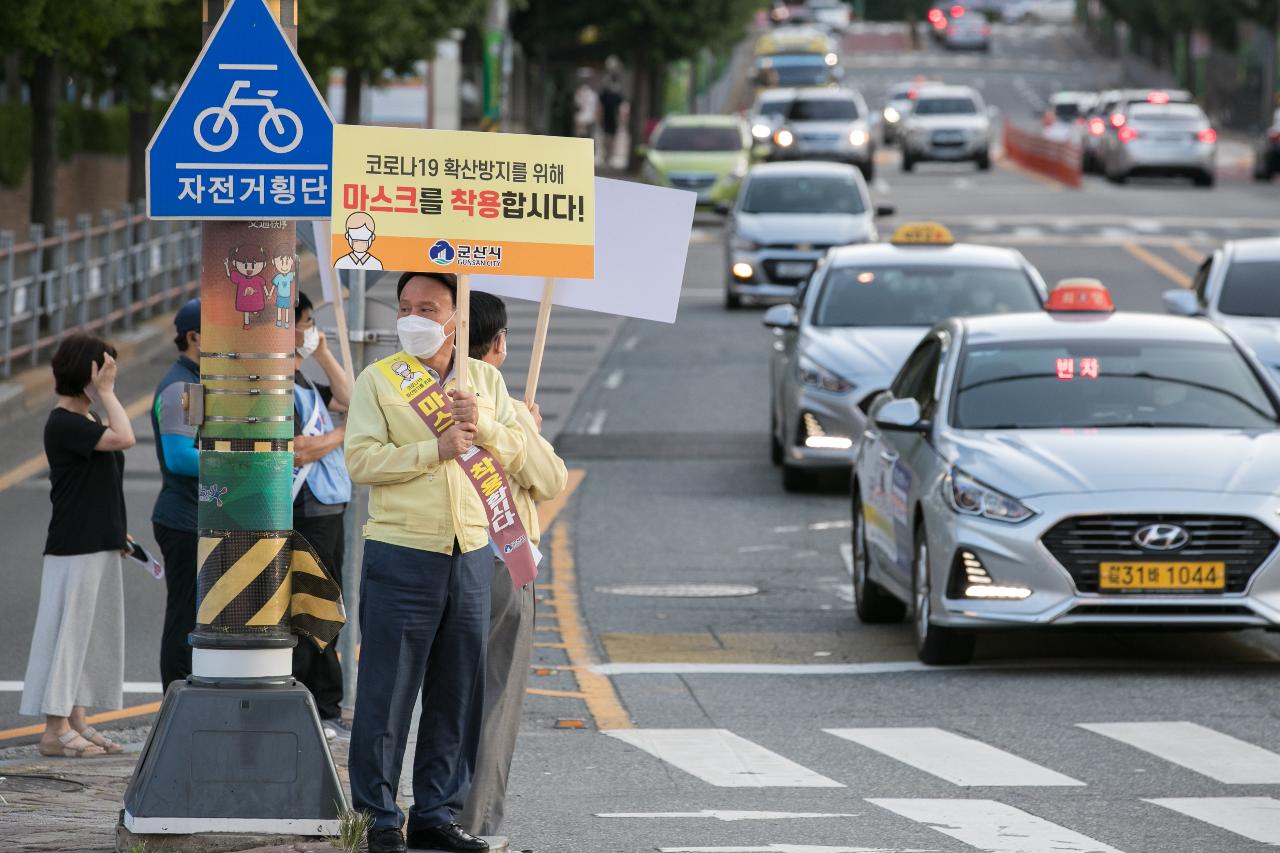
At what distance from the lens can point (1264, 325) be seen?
705 inches

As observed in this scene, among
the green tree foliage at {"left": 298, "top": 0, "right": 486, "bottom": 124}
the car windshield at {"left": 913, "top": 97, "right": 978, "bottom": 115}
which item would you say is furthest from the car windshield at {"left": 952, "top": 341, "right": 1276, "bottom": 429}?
the car windshield at {"left": 913, "top": 97, "right": 978, "bottom": 115}

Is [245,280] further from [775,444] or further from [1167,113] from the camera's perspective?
[1167,113]

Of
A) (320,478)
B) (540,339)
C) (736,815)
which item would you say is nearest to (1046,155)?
(320,478)

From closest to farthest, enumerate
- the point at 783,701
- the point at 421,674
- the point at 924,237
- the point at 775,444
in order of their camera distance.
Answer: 1. the point at 421,674
2. the point at 783,701
3. the point at 775,444
4. the point at 924,237

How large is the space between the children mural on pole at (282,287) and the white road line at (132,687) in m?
4.11

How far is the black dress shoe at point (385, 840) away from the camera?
7129 mm

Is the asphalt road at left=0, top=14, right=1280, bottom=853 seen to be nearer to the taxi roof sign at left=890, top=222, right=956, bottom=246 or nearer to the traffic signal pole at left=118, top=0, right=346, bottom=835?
the traffic signal pole at left=118, top=0, right=346, bottom=835

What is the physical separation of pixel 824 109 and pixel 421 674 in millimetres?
44445

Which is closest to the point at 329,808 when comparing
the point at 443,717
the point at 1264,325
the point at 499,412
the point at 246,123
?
the point at 443,717

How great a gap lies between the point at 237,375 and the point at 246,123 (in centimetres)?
73

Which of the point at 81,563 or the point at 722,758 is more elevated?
the point at 81,563

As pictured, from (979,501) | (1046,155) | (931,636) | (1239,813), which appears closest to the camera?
(1239,813)

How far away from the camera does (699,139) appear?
4506cm

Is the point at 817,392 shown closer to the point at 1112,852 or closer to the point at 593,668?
the point at 593,668
